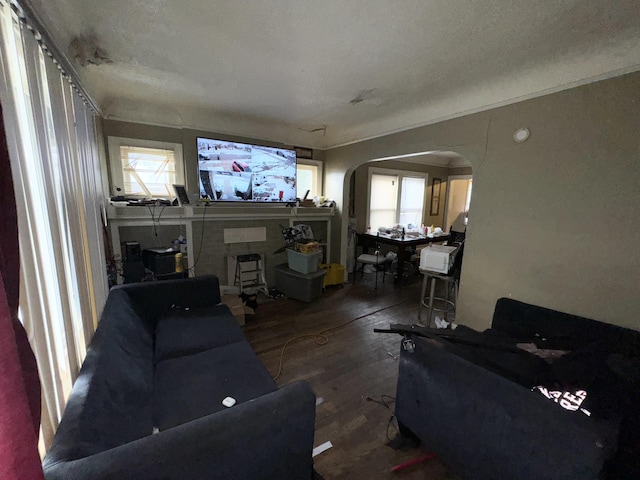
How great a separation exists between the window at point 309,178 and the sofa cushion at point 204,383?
3094 mm

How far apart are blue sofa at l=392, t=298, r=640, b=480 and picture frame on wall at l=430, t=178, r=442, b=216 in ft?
15.0

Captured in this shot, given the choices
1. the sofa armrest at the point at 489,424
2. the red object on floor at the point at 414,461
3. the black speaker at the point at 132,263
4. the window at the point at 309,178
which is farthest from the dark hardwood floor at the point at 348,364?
the window at the point at 309,178

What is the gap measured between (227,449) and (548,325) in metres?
2.24

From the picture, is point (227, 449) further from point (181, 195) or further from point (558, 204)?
point (181, 195)

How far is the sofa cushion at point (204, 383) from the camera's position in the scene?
4.13 ft

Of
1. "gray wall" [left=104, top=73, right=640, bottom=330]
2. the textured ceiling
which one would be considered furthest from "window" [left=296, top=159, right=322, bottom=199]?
"gray wall" [left=104, top=73, right=640, bottom=330]

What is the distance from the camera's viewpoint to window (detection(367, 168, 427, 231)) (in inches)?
203

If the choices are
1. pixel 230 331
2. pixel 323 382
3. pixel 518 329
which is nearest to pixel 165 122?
pixel 230 331

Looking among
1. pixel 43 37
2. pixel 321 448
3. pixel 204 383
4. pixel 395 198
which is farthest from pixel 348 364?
pixel 395 198

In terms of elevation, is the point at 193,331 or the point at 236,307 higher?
the point at 193,331

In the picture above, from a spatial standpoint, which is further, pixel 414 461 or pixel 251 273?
pixel 251 273

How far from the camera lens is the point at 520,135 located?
2078 mm

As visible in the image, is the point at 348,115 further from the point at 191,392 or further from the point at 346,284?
the point at 191,392

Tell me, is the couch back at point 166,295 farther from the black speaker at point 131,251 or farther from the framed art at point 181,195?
the framed art at point 181,195
